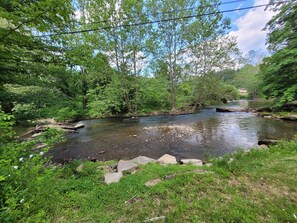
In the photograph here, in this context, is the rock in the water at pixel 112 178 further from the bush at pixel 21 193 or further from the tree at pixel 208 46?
the tree at pixel 208 46

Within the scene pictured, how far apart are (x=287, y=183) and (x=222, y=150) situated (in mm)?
2997

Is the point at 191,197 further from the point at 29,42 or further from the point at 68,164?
the point at 29,42

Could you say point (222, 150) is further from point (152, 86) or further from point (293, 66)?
point (152, 86)

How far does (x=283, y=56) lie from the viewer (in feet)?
31.3

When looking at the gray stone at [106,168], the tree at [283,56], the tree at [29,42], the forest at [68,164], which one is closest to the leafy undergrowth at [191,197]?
the forest at [68,164]

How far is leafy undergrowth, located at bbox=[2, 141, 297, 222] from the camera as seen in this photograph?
1.59 meters

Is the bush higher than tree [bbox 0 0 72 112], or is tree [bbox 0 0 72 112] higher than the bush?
tree [bbox 0 0 72 112]

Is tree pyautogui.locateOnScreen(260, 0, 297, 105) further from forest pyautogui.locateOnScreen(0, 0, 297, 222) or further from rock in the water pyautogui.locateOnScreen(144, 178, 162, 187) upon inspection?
rock in the water pyautogui.locateOnScreen(144, 178, 162, 187)

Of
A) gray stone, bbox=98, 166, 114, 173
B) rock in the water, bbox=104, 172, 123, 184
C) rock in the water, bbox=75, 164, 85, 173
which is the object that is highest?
rock in the water, bbox=104, 172, 123, 184

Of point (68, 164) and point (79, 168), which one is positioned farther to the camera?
point (68, 164)

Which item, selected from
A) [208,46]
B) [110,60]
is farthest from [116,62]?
[208,46]

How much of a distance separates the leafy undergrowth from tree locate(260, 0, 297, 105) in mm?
9986

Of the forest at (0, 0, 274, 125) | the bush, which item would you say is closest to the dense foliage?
the forest at (0, 0, 274, 125)

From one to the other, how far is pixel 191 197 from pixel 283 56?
41.6ft
